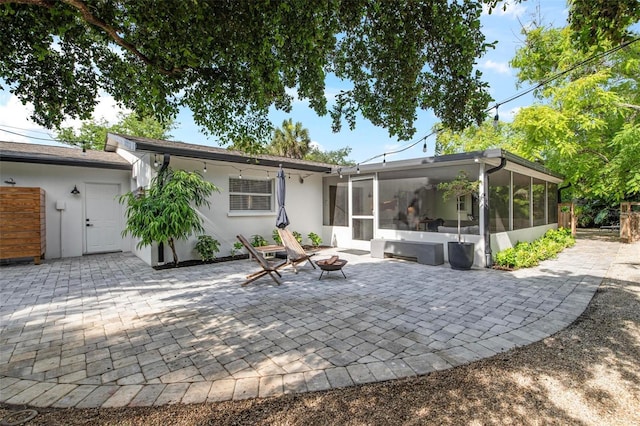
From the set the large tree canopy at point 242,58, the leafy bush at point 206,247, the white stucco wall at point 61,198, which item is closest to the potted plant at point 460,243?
the large tree canopy at point 242,58

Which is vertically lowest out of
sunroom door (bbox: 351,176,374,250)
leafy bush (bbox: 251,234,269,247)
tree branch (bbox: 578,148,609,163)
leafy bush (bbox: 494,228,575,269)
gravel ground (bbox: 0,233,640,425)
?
gravel ground (bbox: 0,233,640,425)

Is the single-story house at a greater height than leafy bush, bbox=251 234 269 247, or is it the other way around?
the single-story house

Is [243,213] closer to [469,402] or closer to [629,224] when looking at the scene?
[469,402]

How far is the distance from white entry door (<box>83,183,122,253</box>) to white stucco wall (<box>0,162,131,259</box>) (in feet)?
0.45

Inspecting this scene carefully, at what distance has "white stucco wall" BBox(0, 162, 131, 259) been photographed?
8.48 m

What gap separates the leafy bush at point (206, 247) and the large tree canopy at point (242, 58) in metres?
3.99

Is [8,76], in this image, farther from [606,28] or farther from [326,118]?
[606,28]

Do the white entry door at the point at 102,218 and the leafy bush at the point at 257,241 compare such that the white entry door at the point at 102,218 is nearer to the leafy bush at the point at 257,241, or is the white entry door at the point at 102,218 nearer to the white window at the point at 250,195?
the white window at the point at 250,195

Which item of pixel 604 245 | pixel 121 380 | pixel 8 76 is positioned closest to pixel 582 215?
pixel 604 245

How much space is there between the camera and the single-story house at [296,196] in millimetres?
7438

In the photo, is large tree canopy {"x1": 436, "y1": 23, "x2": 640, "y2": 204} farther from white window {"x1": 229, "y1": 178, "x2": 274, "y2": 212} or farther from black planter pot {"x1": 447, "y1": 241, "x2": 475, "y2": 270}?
white window {"x1": 229, "y1": 178, "x2": 274, "y2": 212}

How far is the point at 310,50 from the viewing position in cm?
321

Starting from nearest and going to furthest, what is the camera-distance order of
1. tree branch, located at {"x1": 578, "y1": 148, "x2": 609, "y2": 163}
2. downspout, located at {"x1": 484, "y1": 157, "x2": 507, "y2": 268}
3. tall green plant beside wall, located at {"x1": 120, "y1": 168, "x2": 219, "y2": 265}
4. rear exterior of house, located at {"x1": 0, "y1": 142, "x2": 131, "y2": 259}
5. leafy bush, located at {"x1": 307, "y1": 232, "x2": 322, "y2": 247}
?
tall green plant beside wall, located at {"x1": 120, "y1": 168, "x2": 219, "y2": 265} → downspout, located at {"x1": 484, "y1": 157, "x2": 507, "y2": 268} → rear exterior of house, located at {"x1": 0, "y1": 142, "x2": 131, "y2": 259} → leafy bush, located at {"x1": 307, "y1": 232, "x2": 322, "y2": 247} → tree branch, located at {"x1": 578, "y1": 148, "x2": 609, "y2": 163}

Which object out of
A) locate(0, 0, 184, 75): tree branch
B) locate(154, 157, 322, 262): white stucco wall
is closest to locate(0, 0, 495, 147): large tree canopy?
locate(0, 0, 184, 75): tree branch
